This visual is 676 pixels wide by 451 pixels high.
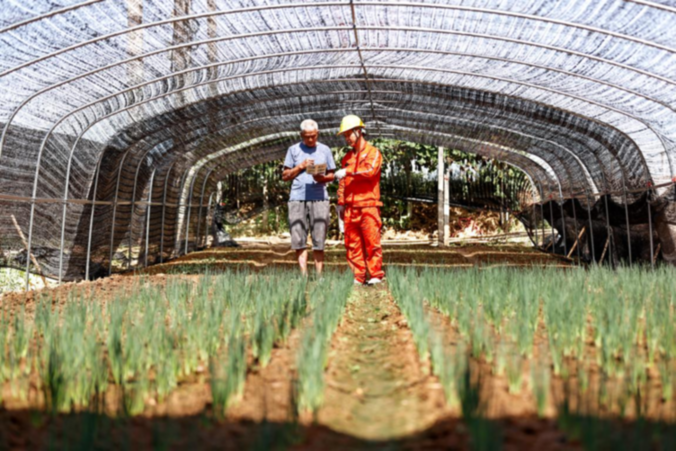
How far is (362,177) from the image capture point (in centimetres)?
544

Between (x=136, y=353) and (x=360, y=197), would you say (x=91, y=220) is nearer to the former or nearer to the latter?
(x=360, y=197)

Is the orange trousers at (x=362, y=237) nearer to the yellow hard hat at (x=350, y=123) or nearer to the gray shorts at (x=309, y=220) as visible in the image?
the gray shorts at (x=309, y=220)

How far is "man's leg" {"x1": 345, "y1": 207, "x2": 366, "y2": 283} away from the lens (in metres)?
5.58

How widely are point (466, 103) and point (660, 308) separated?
502 cm

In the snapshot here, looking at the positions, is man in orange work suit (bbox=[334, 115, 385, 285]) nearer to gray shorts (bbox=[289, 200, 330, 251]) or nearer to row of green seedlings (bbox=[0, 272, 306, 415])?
gray shorts (bbox=[289, 200, 330, 251])

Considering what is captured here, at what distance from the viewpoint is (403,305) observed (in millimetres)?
3934

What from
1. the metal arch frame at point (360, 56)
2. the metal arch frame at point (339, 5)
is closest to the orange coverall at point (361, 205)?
the metal arch frame at point (360, 56)

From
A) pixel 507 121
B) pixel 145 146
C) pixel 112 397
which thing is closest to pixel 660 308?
pixel 112 397

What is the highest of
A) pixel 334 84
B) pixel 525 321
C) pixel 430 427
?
pixel 334 84

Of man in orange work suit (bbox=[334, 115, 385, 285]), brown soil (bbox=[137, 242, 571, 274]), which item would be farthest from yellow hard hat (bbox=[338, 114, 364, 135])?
brown soil (bbox=[137, 242, 571, 274])

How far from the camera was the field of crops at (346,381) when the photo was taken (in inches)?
70.3

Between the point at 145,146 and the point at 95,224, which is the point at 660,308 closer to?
the point at 95,224

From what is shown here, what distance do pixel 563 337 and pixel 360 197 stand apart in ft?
9.82

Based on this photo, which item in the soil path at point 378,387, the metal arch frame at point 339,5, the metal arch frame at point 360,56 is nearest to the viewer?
the soil path at point 378,387
